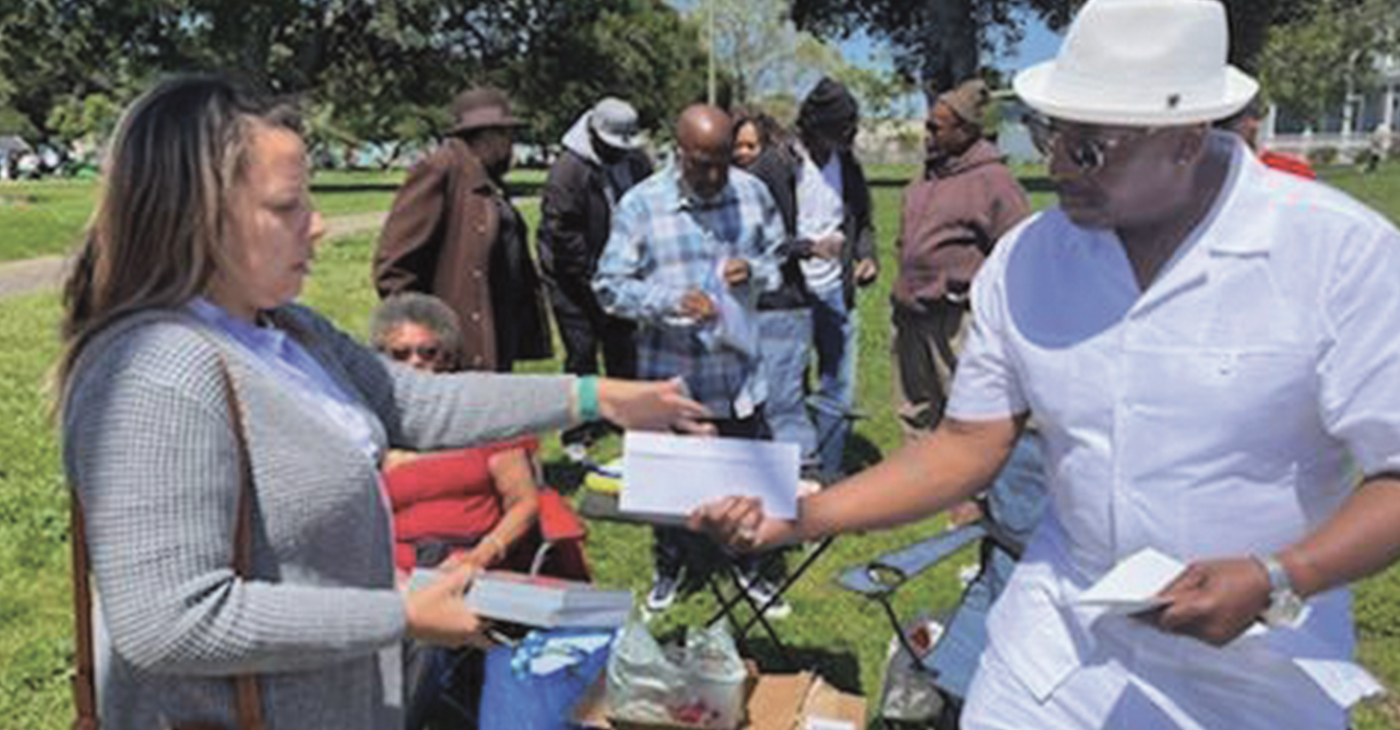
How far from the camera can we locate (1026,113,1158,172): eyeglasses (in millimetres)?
1930

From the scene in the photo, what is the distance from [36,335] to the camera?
10969mm

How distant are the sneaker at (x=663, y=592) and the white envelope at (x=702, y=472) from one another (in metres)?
2.50

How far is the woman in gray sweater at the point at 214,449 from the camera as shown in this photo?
1.67m

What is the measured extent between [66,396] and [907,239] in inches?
183

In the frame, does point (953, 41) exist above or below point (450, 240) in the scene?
below

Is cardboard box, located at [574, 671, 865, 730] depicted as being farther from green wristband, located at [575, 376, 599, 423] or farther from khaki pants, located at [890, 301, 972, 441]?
khaki pants, located at [890, 301, 972, 441]

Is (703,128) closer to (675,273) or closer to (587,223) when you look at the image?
(675,273)

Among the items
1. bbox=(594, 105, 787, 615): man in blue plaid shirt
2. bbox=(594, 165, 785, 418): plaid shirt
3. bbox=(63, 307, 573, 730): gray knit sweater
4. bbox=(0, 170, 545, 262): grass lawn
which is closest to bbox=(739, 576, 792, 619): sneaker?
bbox=(594, 105, 787, 615): man in blue plaid shirt

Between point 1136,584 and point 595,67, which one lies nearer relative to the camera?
point 1136,584

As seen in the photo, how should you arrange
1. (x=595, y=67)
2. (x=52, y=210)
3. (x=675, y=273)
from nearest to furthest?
(x=675, y=273)
(x=52, y=210)
(x=595, y=67)

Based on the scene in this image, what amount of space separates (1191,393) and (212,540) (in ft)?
4.17

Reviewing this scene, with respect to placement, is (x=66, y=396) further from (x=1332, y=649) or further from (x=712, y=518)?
(x=1332, y=649)

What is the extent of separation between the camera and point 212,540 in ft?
5.55

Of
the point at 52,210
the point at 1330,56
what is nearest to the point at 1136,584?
the point at 52,210
